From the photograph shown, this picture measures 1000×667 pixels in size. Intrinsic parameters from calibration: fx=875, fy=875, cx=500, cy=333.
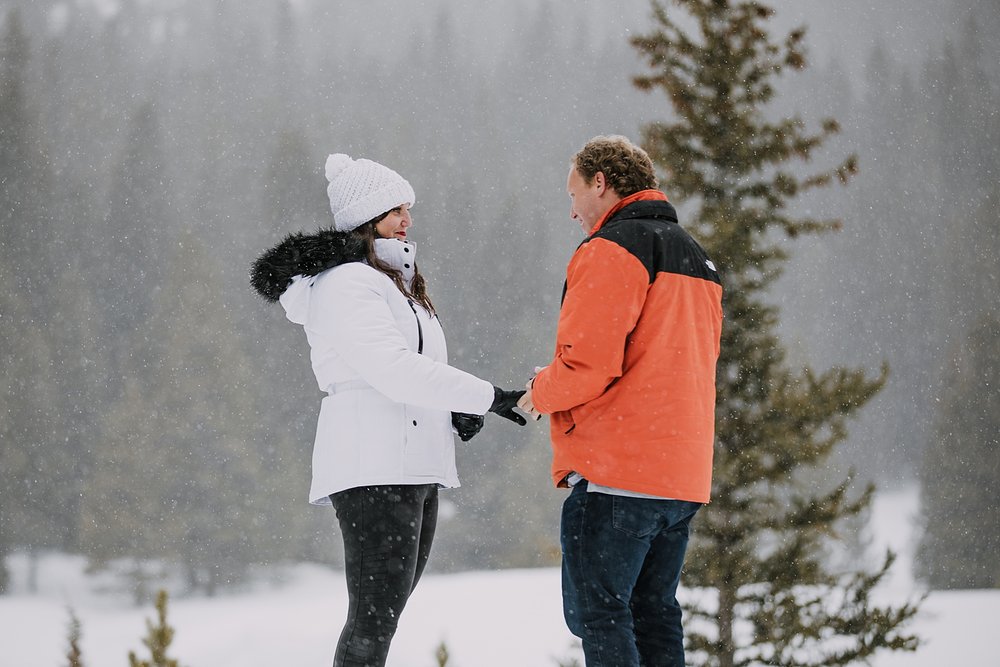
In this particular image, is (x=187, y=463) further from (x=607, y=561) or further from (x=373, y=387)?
(x=607, y=561)

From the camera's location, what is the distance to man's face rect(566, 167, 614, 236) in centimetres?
213

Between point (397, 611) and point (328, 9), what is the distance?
176ft

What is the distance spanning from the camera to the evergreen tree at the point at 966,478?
23547 mm

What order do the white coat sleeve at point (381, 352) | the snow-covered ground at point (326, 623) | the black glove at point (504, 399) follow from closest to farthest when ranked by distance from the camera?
1. the white coat sleeve at point (381, 352)
2. the black glove at point (504, 399)
3. the snow-covered ground at point (326, 623)

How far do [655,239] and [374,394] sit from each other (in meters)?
0.77

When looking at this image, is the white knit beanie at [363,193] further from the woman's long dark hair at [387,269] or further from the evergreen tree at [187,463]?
the evergreen tree at [187,463]

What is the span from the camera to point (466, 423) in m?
2.29

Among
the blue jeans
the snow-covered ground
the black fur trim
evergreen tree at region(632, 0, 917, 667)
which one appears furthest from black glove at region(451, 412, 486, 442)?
the snow-covered ground

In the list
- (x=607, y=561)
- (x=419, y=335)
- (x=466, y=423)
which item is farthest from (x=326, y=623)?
(x=607, y=561)

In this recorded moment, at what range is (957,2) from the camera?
54.7 m

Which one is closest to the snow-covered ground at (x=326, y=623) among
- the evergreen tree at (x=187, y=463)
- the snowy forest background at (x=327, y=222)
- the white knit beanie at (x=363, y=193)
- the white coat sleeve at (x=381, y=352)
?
the snowy forest background at (x=327, y=222)

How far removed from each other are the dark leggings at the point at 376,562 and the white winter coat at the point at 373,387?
1.6 inches

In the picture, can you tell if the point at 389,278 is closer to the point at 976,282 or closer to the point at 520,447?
the point at 520,447

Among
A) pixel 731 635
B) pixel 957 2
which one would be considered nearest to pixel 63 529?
pixel 731 635
